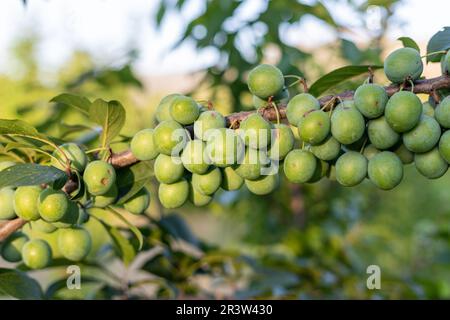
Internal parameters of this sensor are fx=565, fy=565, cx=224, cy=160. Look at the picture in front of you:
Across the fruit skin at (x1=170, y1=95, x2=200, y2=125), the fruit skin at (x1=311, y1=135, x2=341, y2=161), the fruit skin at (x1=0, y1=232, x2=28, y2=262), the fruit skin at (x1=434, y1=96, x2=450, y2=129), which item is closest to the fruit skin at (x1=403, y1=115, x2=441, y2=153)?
the fruit skin at (x1=434, y1=96, x2=450, y2=129)

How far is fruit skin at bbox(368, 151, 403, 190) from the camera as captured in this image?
858 mm

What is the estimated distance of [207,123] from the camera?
0.84 metres

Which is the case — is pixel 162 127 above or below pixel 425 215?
below

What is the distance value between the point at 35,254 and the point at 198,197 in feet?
1.09

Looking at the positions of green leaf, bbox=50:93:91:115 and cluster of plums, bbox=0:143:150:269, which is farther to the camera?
green leaf, bbox=50:93:91:115

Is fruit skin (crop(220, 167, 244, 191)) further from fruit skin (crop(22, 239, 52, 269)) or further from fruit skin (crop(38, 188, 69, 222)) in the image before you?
fruit skin (crop(22, 239, 52, 269))

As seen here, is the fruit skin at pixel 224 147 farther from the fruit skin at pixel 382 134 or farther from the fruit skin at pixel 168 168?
the fruit skin at pixel 382 134

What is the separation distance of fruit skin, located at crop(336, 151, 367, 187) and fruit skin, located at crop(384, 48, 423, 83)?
133 millimetres

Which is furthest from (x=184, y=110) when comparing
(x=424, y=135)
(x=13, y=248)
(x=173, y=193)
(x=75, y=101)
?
(x=13, y=248)

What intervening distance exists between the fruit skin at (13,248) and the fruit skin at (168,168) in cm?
37

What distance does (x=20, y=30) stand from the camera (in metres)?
6.57
